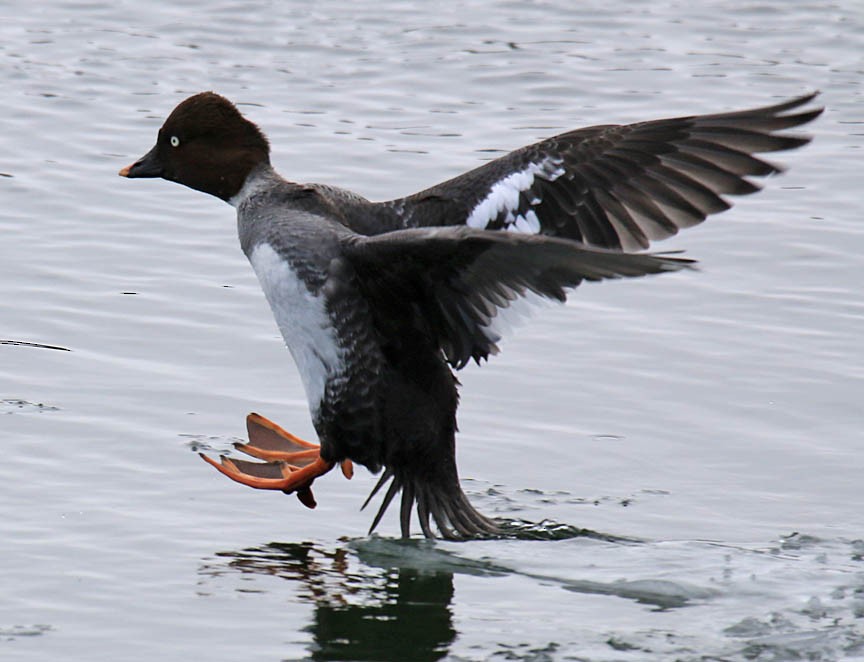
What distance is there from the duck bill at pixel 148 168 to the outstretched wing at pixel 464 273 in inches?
57.9

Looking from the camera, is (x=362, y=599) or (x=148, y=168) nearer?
(x=362, y=599)

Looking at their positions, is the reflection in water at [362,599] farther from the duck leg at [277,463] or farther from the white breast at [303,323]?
the white breast at [303,323]

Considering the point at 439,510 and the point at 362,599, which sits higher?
the point at 439,510

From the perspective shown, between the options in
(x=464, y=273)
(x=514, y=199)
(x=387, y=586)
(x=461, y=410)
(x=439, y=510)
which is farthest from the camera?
(x=461, y=410)

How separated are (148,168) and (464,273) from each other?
2.03 metres

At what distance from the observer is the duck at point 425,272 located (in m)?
6.16

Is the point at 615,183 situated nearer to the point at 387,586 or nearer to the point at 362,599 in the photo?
the point at 387,586

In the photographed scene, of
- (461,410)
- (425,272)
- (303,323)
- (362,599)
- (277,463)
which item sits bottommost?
(362,599)

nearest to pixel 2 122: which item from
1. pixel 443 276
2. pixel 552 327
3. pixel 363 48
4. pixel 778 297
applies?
pixel 363 48

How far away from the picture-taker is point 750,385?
7707 millimetres

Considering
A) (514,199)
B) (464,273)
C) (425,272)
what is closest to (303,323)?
(425,272)

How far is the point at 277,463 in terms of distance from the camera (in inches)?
267

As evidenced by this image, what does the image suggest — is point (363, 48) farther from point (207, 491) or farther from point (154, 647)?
point (154, 647)

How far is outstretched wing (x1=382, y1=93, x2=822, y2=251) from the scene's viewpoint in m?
6.53
